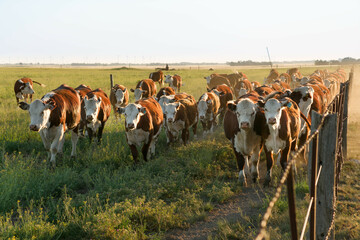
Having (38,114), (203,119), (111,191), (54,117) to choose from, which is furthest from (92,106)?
(203,119)

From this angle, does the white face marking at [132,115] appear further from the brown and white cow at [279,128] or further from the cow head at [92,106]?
the brown and white cow at [279,128]

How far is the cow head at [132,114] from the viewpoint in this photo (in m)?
7.61

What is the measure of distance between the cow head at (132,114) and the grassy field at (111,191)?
1.03 metres

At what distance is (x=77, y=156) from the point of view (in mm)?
8766

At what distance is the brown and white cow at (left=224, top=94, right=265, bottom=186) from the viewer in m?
6.40

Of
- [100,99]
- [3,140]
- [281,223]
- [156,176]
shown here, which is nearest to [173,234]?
[281,223]

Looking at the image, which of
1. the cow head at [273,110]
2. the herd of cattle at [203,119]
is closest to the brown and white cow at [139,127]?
the herd of cattle at [203,119]

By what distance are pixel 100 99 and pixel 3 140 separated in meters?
2.86

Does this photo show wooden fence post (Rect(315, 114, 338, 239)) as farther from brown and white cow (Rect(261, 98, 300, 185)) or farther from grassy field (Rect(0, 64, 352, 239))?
brown and white cow (Rect(261, 98, 300, 185))

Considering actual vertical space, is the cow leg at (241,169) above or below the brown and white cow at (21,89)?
below

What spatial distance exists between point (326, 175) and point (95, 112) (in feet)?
23.4

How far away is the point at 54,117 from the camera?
7816 mm

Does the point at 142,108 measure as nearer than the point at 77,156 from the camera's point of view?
Yes

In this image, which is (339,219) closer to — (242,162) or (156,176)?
(242,162)
